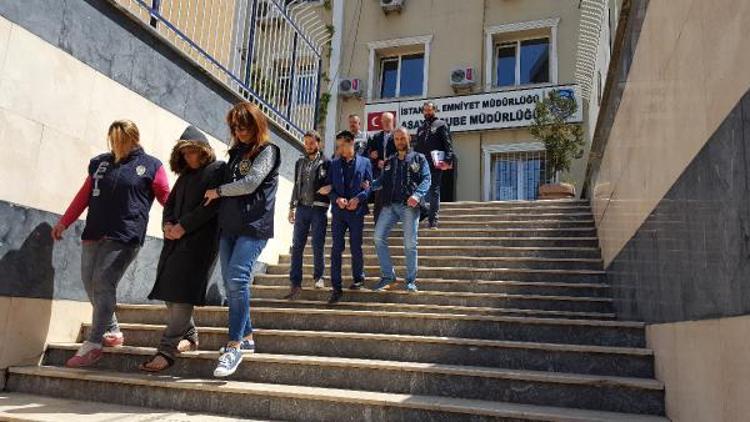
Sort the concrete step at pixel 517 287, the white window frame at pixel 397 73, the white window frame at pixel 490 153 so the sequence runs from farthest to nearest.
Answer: the white window frame at pixel 397 73
the white window frame at pixel 490 153
the concrete step at pixel 517 287

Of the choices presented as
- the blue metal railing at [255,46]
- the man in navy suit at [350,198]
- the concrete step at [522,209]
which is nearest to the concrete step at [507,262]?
the man in navy suit at [350,198]

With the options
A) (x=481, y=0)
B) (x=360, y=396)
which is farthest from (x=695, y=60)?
(x=481, y=0)

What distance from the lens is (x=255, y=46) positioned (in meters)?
7.77

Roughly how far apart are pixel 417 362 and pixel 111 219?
8.20 feet

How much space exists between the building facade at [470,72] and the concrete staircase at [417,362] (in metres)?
8.16

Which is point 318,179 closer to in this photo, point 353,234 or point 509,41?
point 353,234

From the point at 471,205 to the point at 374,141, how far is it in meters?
2.00

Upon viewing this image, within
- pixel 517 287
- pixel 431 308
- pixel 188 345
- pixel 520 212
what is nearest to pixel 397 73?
pixel 520 212

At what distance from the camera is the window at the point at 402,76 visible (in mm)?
15594

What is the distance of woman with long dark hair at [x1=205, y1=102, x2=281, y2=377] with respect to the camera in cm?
411

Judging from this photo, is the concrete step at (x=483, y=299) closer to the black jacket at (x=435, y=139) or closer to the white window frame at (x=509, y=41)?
the black jacket at (x=435, y=139)

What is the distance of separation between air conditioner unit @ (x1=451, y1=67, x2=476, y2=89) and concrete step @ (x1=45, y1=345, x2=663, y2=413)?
11.2m

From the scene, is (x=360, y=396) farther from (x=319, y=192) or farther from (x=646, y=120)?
(x=319, y=192)

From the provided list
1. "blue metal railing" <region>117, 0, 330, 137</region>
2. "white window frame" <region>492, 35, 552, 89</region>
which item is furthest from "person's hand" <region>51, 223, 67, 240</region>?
"white window frame" <region>492, 35, 552, 89</region>
